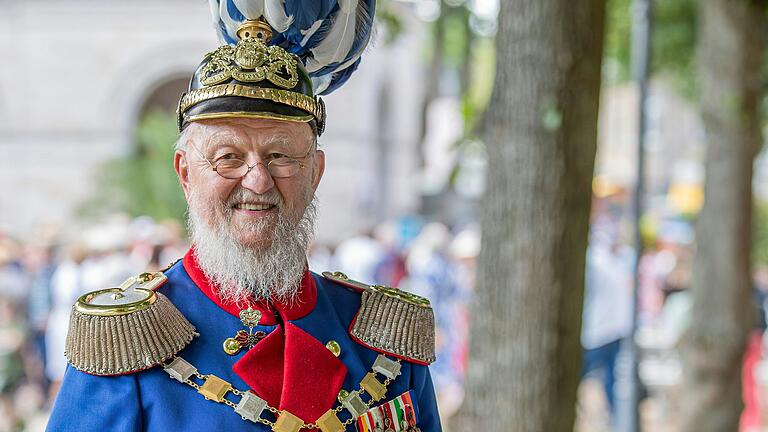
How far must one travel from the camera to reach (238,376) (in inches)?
104

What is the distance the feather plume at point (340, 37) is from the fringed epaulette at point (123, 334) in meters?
0.86

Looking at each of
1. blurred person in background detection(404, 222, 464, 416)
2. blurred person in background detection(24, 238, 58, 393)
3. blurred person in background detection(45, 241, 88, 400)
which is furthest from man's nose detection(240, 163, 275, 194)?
blurred person in background detection(24, 238, 58, 393)

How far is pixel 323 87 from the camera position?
3.21 metres

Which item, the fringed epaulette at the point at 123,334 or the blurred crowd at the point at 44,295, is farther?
the blurred crowd at the point at 44,295

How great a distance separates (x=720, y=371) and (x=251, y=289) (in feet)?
20.0

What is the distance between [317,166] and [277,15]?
40cm

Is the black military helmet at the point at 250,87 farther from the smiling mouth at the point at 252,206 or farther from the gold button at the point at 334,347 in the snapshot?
the gold button at the point at 334,347

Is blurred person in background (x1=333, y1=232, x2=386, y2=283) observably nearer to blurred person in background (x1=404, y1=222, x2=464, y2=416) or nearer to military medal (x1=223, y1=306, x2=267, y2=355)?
blurred person in background (x1=404, y1=222, x2=464, y2=416)

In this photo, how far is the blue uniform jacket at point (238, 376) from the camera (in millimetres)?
2482

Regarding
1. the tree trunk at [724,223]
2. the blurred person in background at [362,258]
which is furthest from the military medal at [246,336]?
the blurred person in background at [362,258]

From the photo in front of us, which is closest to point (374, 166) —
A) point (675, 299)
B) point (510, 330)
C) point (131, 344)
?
point (675, 299)

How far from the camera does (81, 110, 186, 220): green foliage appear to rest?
21266 mm

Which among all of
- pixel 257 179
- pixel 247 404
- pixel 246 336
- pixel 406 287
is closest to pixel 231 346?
pixel 246 336

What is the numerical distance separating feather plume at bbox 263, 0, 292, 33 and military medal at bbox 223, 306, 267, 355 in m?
0.73
